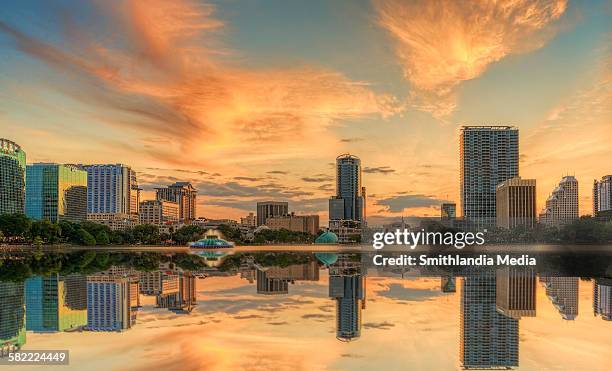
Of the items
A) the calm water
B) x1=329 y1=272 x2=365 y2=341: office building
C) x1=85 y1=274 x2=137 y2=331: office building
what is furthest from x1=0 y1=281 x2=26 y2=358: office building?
x1=329 y1=272 x2=365 y2=341: office building

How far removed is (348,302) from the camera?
94.6 ft

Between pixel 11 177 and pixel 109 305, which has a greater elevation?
pixel 11 177

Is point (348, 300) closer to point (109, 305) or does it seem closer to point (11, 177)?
point (109, 305)

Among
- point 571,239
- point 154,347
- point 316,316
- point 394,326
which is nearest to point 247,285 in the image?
point 316,316

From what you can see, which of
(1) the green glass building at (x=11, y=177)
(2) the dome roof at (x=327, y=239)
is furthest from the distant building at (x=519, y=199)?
(1) the green glass building at (x=11, y=177)

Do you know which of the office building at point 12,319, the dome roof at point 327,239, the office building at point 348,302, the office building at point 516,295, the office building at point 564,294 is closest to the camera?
the office building at point 12,319

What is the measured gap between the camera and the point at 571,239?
10425 cm

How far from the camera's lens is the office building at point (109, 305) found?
23031 mm

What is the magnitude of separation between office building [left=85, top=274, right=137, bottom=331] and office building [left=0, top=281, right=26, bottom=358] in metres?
2.46

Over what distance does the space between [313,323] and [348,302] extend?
6.21 m

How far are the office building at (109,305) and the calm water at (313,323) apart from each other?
2.4 inches

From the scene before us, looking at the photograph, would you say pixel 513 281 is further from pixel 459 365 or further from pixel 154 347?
pixel 154 347

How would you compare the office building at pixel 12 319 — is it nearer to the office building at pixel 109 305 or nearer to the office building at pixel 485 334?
the office building at pixel 109 305

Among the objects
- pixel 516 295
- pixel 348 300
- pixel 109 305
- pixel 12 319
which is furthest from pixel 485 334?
pixel 12 319
